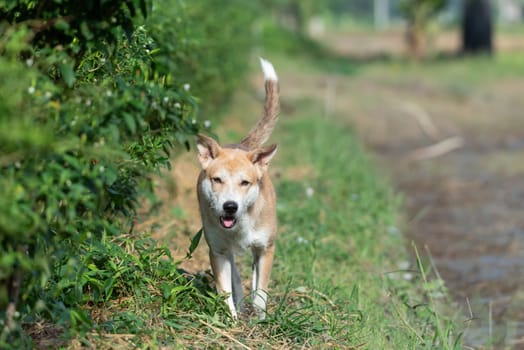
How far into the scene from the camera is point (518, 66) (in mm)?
25922

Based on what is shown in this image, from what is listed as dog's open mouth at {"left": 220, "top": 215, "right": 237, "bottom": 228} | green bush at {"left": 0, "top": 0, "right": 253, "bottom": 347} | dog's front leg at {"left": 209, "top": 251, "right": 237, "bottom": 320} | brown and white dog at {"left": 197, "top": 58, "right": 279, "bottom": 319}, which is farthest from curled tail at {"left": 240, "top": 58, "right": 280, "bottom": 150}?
green bush at {"left": 0, "top": 0, "right": 253, "bottom": 347}

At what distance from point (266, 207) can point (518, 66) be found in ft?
70.3

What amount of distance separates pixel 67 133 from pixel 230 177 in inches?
67.2

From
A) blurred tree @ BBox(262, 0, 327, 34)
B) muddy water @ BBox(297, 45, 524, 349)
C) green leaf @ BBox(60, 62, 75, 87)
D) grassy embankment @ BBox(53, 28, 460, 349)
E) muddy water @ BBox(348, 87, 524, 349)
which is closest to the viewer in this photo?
green leaf @ BBox(60, 62, 75, 87)

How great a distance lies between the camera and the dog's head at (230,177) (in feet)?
17.7

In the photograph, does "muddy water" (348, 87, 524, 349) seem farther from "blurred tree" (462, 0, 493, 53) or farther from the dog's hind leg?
"blurred tree" (462, 0, 493, 53)

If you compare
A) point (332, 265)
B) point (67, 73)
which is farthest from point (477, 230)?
point (67, 73)

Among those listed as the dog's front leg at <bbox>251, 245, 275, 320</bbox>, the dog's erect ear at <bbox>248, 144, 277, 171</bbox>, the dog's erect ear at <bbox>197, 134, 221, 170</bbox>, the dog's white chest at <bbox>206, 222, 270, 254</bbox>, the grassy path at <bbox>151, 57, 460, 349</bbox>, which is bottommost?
the grassy path at <bbox>151, 57, 460, 349</bbox>

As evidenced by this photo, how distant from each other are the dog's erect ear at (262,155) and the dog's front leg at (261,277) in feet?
1.70

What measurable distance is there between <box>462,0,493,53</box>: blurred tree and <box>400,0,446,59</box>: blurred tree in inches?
51.2

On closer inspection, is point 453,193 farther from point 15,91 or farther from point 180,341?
point 15,91

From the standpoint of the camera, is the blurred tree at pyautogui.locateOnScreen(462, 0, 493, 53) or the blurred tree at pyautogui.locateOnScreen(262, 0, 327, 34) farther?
the blurred tree at pyautogui.locateOnScreen(262, 0, 327, 34)

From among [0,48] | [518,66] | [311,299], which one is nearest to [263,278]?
[311,299]

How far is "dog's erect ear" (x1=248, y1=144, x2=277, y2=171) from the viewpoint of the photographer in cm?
571
